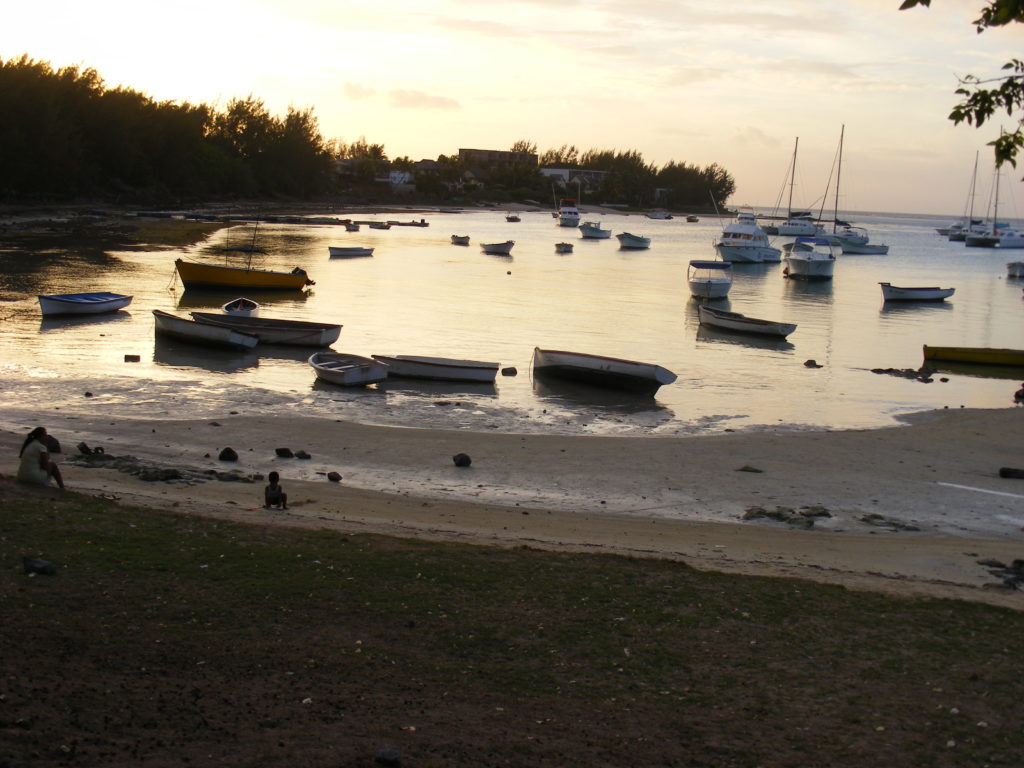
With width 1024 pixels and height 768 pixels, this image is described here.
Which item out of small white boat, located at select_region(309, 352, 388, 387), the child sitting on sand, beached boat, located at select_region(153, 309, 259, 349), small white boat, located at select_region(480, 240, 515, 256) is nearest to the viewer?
the child sitting on sand

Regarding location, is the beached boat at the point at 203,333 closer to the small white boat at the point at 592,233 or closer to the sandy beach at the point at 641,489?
the sandy beach at the point at 641,489

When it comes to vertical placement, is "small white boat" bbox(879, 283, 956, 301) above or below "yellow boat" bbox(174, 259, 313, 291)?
above

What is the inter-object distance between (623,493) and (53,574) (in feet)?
36.1

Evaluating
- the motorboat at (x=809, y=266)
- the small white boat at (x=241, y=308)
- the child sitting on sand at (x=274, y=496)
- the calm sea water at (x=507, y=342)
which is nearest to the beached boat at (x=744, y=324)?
the calm sea water at (x=507, y=342)

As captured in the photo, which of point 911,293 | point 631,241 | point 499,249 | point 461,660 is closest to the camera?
point 461,660

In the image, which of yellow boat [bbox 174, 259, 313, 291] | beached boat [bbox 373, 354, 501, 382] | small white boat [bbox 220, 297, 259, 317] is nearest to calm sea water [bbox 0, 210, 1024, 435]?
beached boat [bbox 373, 354, 501, 382]

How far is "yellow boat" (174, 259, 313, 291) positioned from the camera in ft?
176

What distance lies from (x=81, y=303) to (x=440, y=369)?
19135mm

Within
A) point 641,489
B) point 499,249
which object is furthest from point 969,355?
point 499,249

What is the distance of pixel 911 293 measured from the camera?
220ft

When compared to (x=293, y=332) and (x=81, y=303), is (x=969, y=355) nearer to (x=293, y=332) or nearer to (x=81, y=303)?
(x=293, y=332)

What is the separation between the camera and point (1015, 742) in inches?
288

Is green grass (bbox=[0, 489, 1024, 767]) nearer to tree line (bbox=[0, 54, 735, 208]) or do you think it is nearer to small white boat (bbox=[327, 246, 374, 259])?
small white boat (bbox=[327, 246, 374, 259])

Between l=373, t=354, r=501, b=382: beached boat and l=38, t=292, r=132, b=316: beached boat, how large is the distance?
17.4 m
